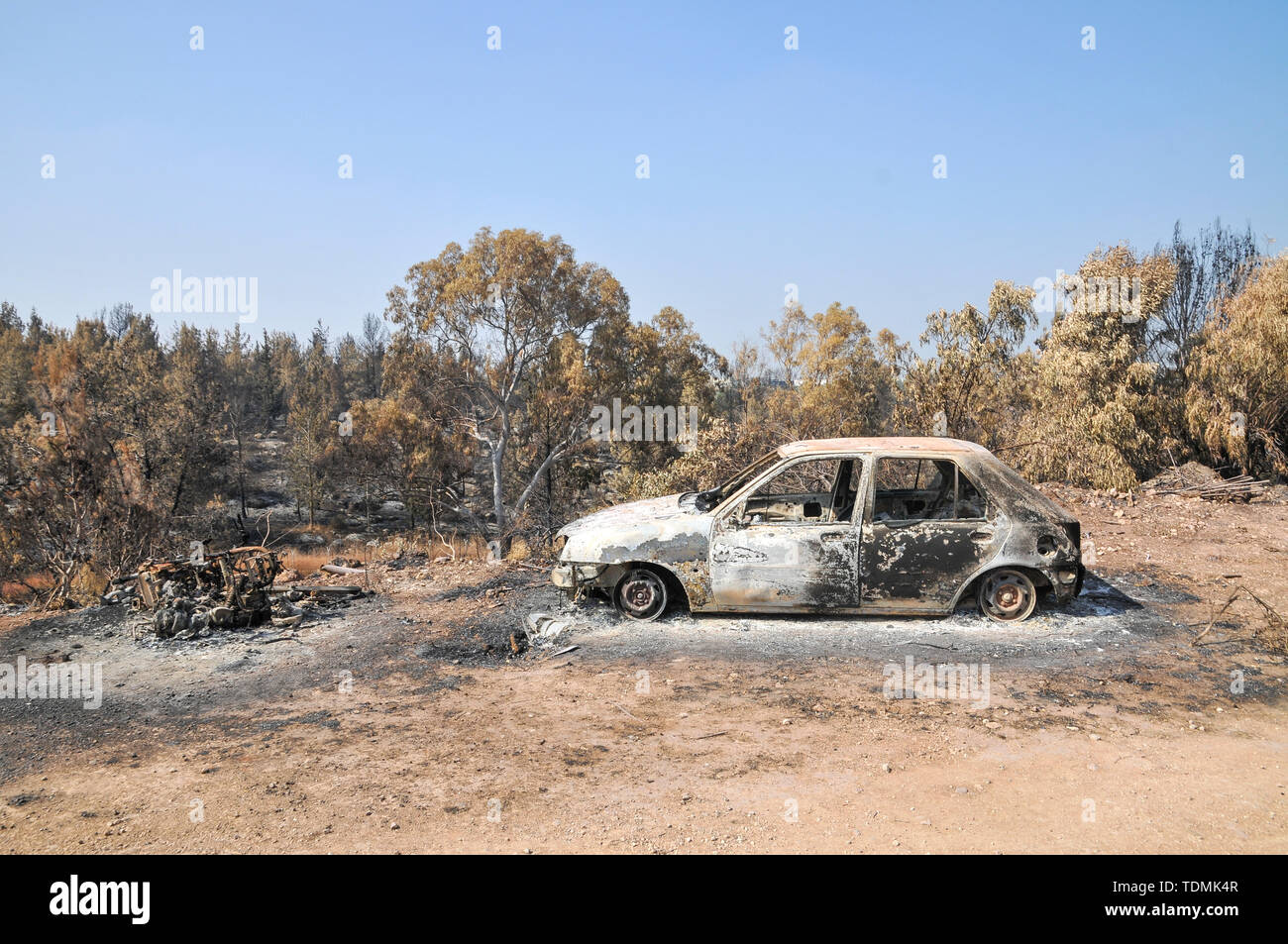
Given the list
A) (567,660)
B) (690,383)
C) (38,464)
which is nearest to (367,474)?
(690,383)

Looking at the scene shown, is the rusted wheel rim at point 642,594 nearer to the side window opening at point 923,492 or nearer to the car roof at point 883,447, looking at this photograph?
the car roof at point 883,447

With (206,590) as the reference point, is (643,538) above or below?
above

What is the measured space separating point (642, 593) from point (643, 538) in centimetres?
56

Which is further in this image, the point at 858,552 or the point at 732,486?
the point at 732,486

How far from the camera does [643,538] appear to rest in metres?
7.01

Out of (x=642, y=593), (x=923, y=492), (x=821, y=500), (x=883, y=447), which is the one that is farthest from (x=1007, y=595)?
(x=642, y=593)

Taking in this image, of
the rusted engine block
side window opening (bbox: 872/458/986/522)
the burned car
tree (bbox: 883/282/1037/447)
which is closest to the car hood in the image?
the burned car

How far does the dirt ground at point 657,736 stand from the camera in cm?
379

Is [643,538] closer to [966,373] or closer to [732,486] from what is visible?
[732,486]

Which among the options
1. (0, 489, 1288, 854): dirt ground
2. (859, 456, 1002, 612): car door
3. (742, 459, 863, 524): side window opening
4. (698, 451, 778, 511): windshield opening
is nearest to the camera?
(0, 489, 1288, 854): dirt ground

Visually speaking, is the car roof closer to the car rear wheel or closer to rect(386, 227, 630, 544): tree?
the car rear wheel

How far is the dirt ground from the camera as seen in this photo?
379 cm

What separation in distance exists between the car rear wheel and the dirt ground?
156mm

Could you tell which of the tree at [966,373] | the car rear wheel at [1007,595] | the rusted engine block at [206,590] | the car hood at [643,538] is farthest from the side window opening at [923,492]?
the tree at [966,373]
